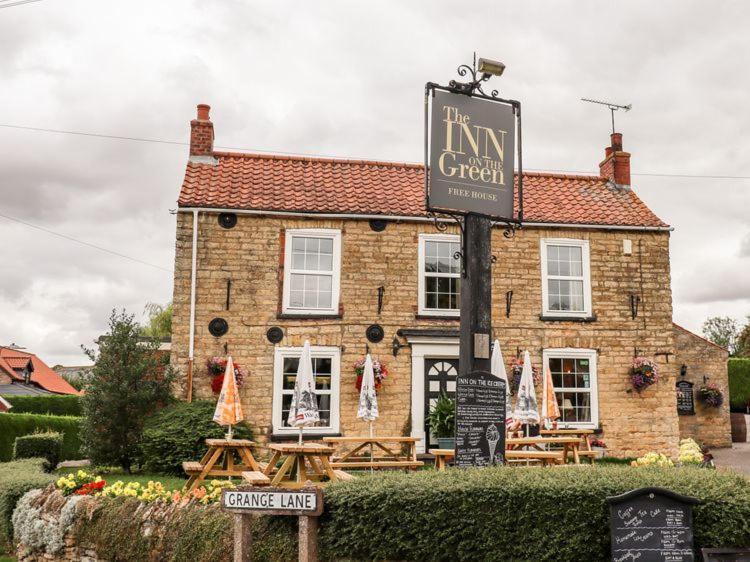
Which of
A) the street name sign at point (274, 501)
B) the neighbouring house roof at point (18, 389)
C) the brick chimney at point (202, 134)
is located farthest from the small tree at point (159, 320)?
the street name sign at point (274, 501)

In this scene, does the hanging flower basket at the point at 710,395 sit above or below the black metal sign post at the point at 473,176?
below

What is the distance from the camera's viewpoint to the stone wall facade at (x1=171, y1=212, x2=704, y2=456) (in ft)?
52.6

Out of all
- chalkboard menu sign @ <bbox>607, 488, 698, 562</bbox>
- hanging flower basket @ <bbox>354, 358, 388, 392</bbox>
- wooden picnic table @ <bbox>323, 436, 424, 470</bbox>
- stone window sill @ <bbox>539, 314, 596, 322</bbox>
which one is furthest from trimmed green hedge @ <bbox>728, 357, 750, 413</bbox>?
chalkboard menu sign @ <bbox>607, 488, 698, 562</bbox>

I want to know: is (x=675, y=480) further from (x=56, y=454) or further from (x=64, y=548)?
(x=56, y=454)

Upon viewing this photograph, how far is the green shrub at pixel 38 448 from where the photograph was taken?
15727 millimetres

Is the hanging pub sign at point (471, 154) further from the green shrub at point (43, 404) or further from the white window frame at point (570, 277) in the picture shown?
the green shrub at point (43, 404)

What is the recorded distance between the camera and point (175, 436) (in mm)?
14070

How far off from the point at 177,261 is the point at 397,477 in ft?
33.7

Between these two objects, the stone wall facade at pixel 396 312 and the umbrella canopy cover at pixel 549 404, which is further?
the stone wall facade at pixel 396 312

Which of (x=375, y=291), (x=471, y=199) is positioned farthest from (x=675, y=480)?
(x=375, y=291)

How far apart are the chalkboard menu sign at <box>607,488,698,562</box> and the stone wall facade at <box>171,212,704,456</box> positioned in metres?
9.87

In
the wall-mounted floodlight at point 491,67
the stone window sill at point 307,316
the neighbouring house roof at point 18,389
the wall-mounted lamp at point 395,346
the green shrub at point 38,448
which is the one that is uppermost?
the wall-mounted floodlight at point 491,67

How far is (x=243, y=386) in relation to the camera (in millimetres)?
15773

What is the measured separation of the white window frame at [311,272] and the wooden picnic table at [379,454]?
3.08m
